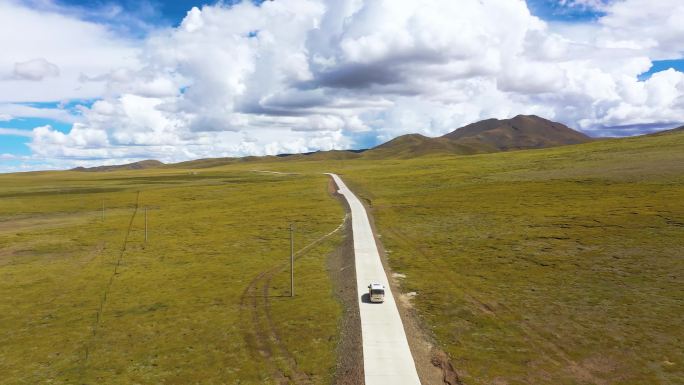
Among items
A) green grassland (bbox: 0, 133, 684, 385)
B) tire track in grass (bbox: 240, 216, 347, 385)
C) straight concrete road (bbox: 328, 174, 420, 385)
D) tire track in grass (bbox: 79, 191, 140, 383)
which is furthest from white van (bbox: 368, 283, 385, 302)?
tire track in grass (bbox: 79, 191, 140, 383)

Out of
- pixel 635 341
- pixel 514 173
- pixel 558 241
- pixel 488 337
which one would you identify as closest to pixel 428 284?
pixel 488 337

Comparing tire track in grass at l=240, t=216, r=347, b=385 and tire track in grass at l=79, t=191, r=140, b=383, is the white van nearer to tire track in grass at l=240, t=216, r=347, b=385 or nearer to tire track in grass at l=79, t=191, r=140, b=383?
tire track in grass at l=240, t=216, r=347, b=385

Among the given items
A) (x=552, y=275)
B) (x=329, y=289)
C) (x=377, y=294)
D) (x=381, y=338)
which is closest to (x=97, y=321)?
(x=329, y=289)

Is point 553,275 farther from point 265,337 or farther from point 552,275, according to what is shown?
point 265,337

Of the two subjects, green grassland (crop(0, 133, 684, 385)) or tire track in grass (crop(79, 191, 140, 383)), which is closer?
green grassland (crop(0, 133, 684, 385))

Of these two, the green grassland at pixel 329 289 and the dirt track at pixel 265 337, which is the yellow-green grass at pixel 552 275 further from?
the dirt track at pixel 265 337

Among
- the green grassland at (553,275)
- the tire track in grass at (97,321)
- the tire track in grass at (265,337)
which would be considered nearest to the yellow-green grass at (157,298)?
the tire track in grass at (97,321)
